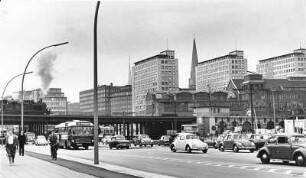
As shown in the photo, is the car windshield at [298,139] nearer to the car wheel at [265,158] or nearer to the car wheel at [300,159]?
the car wheel at [300,159]

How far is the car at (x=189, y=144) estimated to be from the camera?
36.3 metres

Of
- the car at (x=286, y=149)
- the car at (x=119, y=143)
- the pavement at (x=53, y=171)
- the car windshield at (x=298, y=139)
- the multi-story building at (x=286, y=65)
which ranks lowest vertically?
the car at (x=119, y=143)

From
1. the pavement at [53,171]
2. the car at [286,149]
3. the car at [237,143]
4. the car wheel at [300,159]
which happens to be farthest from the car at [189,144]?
the pavement at [53,171]

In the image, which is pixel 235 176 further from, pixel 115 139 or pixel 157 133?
pixel 157 133

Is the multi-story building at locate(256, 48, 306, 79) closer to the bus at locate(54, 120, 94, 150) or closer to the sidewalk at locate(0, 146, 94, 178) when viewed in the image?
the bus at locate(54, 120, 94, 150)

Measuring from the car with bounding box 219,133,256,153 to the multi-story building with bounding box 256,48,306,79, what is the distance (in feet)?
411

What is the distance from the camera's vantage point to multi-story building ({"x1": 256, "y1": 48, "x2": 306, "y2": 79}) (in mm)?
161625

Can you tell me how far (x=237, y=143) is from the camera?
37031mm

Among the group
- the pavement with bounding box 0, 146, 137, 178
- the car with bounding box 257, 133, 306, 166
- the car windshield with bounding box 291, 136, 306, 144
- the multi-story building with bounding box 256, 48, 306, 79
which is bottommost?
the pavement with bounding box 0, 146, 137, 178

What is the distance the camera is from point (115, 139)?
167 ft

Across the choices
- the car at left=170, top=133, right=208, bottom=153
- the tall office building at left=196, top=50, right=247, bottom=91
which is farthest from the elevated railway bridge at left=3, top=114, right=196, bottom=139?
the car at left=170, top=133, right=208, bottom=153

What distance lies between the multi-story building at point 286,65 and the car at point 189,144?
5005 inches

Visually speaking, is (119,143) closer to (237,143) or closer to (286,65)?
(237,143)

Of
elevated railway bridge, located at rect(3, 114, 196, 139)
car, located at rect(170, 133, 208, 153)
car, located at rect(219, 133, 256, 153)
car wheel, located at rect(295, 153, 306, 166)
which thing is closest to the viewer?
car wheel, located at rect(295, 153, 306, 166)
